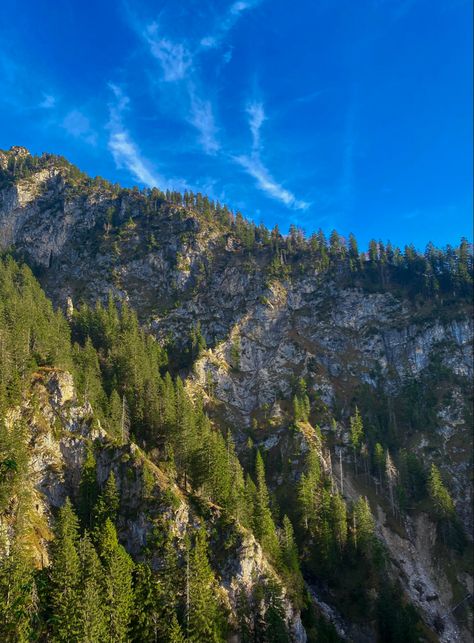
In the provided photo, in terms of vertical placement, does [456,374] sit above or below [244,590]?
above

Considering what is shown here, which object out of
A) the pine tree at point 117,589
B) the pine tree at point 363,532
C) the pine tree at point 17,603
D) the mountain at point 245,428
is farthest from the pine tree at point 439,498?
the pine tree at point 17,603

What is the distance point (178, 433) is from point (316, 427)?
4679 cm

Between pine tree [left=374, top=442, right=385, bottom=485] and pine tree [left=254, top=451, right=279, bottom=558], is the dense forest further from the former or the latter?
pine tree [left=374, top=442, right=385, bottom=485]

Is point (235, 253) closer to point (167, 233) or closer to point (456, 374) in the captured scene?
point (167, 233)

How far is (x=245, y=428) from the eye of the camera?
117 m

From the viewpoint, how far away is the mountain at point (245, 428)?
192 ft

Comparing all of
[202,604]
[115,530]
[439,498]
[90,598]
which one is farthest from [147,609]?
[439,498]

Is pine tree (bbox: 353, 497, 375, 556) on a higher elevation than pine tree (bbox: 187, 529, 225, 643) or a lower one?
higher

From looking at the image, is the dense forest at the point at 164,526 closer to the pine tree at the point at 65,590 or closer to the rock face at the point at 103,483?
the pine tree at the point at 65,590

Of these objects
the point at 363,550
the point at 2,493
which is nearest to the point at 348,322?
the point at 363,550

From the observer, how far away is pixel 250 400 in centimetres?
13100

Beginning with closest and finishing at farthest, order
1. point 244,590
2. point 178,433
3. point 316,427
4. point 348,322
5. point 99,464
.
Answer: point 244,590
point 99,464
point 178,433
point 316,427
point 348,322

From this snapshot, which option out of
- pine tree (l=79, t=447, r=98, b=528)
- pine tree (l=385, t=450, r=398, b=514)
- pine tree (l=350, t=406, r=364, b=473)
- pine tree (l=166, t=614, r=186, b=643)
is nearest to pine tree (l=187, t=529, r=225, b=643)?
pine tree (l=166, t=614, r=186, b=643)

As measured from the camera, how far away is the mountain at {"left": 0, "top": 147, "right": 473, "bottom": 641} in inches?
2308
